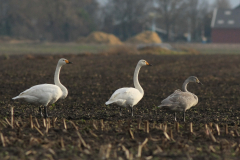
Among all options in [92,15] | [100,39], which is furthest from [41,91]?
[92,15]

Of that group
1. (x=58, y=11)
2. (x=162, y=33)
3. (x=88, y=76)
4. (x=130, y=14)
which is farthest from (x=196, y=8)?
(x=88, y=76)

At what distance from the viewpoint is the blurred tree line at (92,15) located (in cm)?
8944

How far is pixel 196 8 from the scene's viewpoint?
345 ft

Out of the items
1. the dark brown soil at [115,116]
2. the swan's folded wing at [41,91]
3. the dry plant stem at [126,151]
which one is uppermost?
the swan's folded wing at [41,91]

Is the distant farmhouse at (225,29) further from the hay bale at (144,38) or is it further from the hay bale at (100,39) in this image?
the hay bale at (100,39)

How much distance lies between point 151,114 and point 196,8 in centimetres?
9709

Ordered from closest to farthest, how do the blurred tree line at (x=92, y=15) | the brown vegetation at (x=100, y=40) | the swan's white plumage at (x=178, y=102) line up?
the swan's white plumage at (x=178, y=102)
the brown vegetation at (x=100, y=40)
the blurred tree line at (x=92, y=15)

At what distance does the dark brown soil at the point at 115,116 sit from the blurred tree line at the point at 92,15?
218 ft

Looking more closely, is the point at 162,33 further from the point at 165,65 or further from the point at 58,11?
the point at 165,65

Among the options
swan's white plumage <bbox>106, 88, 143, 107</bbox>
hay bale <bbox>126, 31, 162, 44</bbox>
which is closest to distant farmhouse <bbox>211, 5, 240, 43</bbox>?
hay bale <bbox>126, 31, 162, 44</bbox>

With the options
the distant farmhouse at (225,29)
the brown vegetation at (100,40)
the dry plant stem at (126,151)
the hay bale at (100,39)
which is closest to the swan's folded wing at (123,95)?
the dry plant stem at (126,151)

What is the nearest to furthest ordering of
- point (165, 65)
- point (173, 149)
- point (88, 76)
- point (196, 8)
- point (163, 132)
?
point (173, 149)
point (163, 132)
point (88, 76)
point (165, 65)
point (196, 8)

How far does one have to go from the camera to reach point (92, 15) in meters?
112

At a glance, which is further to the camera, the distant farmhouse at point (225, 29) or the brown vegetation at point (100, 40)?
the distant farmhouse at point (225, 29)
